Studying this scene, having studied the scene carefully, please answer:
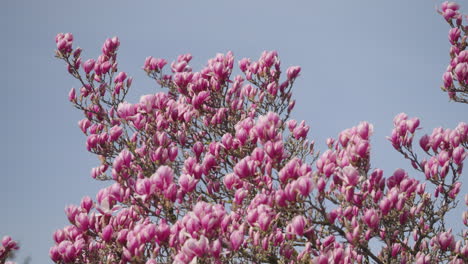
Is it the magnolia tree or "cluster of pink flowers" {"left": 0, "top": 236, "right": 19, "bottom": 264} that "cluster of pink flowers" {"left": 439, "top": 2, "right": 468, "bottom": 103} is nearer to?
the magnolia tree

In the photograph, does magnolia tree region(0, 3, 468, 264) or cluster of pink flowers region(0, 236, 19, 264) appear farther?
cluster of pink flowers region(0, 236, 19, 264)

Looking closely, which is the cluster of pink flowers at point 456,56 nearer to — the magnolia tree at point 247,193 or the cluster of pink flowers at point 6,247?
the magnolia tree at point 247,193

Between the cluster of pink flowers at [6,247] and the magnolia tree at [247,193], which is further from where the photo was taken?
the cluster of pink flowers at [6,247]

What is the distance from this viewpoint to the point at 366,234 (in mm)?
4430

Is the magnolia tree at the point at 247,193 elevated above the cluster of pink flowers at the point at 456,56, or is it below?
below

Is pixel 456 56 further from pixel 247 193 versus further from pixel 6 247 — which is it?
pixel 6 247

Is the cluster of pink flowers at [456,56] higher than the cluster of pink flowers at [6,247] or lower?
higher

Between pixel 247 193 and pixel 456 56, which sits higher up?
pixel 456 56

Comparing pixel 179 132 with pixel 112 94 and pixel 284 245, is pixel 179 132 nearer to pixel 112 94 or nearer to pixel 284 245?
pixel 112 94

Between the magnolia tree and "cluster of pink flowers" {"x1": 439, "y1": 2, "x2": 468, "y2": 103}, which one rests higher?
"cluster of pink flowers" {"x1": 439, "y1": 2, "x2": 468, "y2": 103}

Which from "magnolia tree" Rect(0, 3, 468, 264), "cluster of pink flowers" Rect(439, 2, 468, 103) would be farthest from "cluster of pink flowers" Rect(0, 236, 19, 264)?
"cluster of pink flowers" Rect(439, 2, 468, 103)

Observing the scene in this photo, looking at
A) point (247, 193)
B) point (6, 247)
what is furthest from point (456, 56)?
point (6, 247)

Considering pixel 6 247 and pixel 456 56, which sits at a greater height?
pixel 456 56

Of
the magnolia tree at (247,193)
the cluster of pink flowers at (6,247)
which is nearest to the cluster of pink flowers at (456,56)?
the magnolia tree at (247,193)
